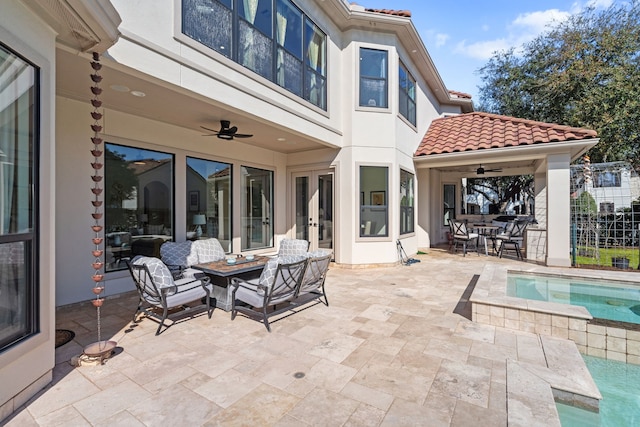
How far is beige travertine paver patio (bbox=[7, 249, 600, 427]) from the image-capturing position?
91.7 inches

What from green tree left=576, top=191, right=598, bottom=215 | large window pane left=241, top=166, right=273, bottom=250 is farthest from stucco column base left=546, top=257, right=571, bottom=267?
large window pane left=241, top=166, right=273, bottom=250

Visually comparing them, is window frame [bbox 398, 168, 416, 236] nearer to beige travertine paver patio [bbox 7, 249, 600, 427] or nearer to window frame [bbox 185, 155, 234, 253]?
beige travertine paver patio [bbox 7, 249, 600, 427]

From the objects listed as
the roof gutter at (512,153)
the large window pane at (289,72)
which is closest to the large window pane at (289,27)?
the large window pane at (289,72)

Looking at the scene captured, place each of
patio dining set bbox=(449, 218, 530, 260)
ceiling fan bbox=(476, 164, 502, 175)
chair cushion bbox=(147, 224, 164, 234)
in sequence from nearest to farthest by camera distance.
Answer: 1. chair cushion bbox=(147, 224, 164, 234)
2. patio dining set bbox=(449, 218, 530, 260)
3. ceiling fan bbox=(476, 164, 502, 175)

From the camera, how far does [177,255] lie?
570 centimetres

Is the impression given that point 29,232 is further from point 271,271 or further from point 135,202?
point 135,202

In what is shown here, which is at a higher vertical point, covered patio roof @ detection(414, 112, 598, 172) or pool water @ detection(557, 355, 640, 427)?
covered patio roof @ detection(414, 112, 598, 172)

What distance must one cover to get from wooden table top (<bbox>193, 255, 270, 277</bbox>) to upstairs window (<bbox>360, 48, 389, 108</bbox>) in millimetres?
5190

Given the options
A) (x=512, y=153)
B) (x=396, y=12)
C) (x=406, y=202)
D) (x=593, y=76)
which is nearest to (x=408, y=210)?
(x=406, y=202)

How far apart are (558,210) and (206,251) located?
26.4 feet

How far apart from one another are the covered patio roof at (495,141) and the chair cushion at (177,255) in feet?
23.3

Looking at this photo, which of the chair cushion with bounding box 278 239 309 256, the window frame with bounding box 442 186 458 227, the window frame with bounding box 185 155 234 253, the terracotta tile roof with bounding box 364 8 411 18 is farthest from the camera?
the window frame with bounding box 442 186 458 227

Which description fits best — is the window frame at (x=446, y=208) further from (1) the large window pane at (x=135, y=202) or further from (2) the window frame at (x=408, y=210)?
(1) the large window pane at (x=135, y=202)

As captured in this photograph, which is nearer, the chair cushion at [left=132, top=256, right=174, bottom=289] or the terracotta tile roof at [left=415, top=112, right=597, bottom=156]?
the chair cushion at [left=132, top=256, right=174, bottom=289]
